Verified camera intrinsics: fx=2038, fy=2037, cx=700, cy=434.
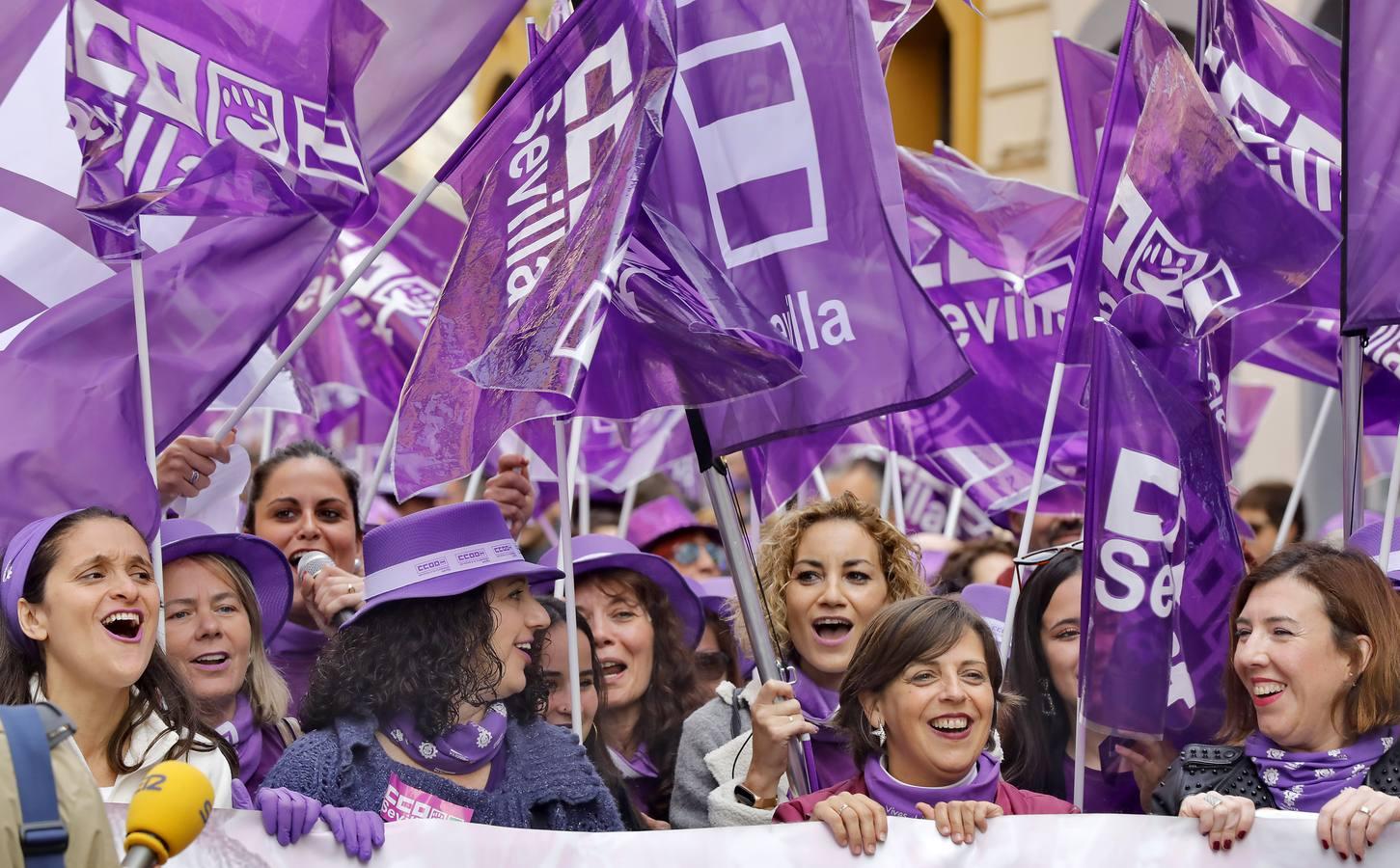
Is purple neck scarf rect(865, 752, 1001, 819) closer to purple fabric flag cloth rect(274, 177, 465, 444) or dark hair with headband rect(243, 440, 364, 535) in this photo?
dark hair with headband rect(243, 440, 364, 535)

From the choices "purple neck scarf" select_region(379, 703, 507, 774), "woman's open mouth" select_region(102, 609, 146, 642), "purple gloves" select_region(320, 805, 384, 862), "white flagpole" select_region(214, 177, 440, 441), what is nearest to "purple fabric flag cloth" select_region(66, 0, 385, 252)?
"white flagpole" select_region(214, 177, 440, 441)

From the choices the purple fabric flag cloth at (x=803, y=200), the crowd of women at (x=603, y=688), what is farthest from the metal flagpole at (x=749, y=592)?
the purple fabric flag cloth at (x=803, y=200)

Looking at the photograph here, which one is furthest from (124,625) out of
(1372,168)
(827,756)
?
(1372,168)

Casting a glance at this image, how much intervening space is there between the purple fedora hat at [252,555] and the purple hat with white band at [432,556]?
438mm

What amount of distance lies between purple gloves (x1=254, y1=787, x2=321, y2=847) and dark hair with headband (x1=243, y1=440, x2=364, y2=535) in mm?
2211

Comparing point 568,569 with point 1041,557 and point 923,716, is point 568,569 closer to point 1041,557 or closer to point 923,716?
point 923,716

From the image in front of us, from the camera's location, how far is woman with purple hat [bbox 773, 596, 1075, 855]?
4262 millimetres

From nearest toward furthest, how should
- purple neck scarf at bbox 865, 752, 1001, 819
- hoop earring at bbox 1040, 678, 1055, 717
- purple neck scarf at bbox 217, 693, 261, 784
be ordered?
purple neck scarf at bbox 865, 752, 1001, 819 → purple neck scarf at bbox 217, 693, 261, 784 → hoop earring at bbox 1040, 678, 1055, 717

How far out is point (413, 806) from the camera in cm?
429

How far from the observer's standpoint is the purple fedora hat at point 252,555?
4891mm

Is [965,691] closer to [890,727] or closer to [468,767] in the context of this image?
[890,727]

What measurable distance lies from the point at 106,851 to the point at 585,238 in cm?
213

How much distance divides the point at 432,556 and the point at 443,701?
0.36 metres

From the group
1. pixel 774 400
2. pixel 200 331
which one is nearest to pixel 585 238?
pixel 774 400
